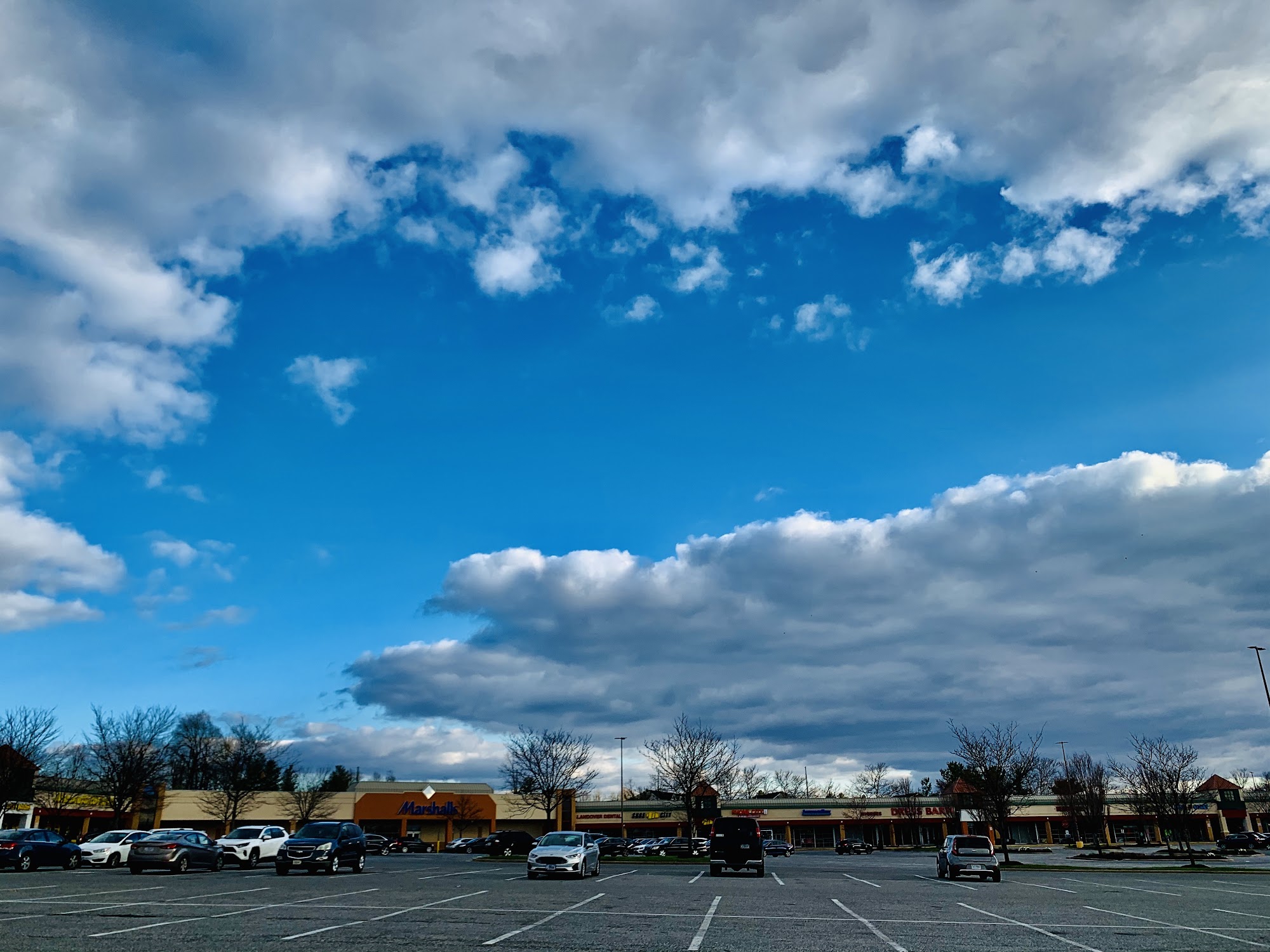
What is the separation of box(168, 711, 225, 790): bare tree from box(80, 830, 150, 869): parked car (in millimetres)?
50711

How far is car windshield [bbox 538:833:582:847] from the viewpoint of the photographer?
3167 centimetres

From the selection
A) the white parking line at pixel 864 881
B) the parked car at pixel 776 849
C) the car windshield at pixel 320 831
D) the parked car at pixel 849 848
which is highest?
the car windshield at pixel 320 831

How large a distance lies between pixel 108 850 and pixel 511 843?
30236 mm

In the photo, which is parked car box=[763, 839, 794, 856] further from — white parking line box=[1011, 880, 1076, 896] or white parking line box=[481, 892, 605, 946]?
white parking line box=[481, 892, 605, 946]

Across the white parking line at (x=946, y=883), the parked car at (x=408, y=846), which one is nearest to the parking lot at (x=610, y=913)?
the white parking line at (x=946, y=883)

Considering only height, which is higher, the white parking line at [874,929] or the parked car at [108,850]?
the white parking line at [874,929]

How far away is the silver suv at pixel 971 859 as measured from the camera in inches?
1309

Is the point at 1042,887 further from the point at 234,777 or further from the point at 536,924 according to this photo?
the point at 234,777

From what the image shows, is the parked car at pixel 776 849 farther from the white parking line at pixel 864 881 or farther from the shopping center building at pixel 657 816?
the white parking line at pixel 864 881

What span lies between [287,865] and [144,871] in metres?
6.80

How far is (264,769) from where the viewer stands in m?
94.9

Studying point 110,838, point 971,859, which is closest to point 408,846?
point 110,838

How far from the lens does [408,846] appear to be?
7888 centimetres

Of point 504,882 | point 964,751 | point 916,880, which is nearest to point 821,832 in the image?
point 964,751
